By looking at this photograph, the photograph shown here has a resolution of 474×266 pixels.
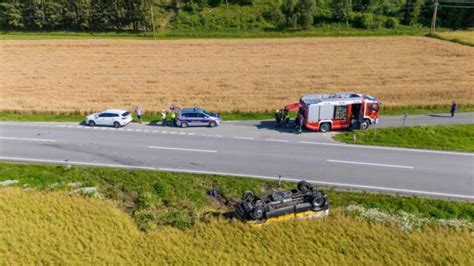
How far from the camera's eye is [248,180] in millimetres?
22250

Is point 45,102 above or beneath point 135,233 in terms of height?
above

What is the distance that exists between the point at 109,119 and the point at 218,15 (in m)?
49.4

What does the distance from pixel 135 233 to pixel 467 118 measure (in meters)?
27.2

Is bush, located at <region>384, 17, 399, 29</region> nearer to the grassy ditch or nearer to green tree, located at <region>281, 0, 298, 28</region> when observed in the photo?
green tree, located at <region>281, 0, 298, 28</region>

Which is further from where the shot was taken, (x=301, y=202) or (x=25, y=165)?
(x=25, y=165)

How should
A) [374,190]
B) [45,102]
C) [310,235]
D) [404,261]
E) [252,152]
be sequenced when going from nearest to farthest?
1. [404,261]
2. [310,235]
3. [374,190]
4. [252,152]
5. [45,102]

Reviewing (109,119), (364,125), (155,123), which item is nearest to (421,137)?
(364,125)

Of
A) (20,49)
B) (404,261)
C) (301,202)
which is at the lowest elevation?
(404,261)

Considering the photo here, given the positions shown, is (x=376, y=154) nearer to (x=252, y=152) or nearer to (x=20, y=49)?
(x=252, y=152)

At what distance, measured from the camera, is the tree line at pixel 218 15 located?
69.0 meters

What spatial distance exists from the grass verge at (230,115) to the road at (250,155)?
1767 millimetres

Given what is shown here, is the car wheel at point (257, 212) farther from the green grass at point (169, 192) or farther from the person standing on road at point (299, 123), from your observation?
A: the person standing on road at point (299, 123)

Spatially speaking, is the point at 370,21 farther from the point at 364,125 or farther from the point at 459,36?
the point at 364,125

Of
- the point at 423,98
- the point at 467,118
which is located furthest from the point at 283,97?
the point at 467,118
